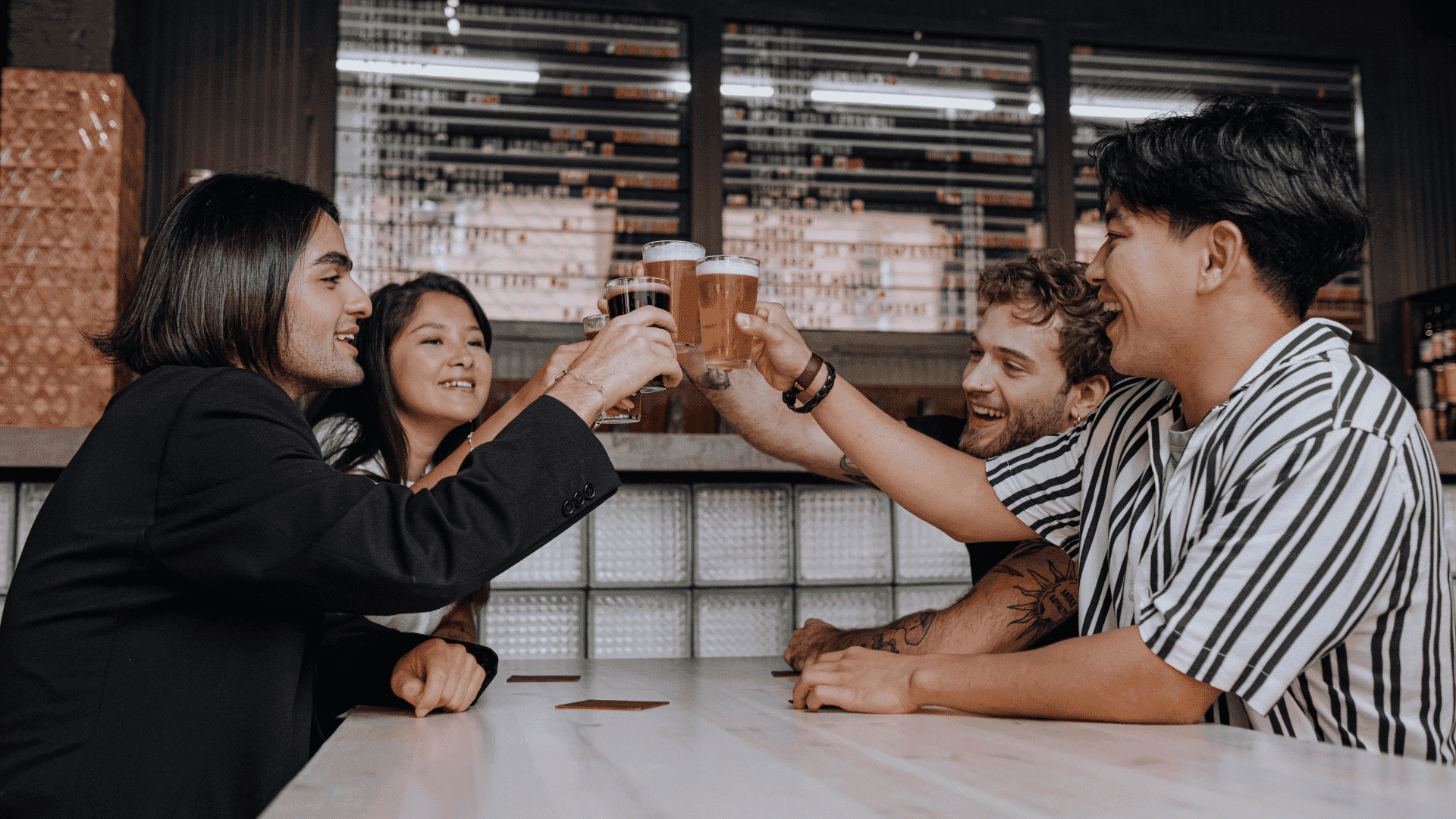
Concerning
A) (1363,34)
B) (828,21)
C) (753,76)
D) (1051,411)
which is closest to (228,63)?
(753,76)

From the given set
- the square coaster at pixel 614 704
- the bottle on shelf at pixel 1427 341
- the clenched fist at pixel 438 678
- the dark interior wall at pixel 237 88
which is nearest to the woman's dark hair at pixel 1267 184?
the square coaster at pixel 614 704

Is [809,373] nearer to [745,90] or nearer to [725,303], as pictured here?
[725,303]

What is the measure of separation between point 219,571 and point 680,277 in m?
0.63

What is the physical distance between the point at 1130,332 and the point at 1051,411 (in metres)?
0.57

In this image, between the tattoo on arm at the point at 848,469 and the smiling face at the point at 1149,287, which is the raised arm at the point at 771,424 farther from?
the smiling face at the point at 1149,287

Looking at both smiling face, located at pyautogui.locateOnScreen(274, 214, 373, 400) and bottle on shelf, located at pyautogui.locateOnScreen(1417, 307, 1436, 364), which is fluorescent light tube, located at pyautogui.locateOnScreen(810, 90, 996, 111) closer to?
bottle on shelf, located at pyautogui.locateOnScreen(1417, 307, 1436, 364)

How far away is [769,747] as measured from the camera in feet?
2.86

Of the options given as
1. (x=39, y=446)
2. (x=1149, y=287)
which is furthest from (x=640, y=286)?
(x=39, y=446)

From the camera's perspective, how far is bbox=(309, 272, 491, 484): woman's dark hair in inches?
81.2

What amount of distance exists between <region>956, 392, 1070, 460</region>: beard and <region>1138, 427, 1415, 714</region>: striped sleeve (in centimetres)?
81

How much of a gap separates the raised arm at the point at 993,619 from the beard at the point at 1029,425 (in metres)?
0.29

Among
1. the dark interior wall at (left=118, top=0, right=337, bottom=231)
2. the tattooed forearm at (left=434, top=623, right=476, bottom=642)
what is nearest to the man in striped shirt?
the tattooed forearm at (left=434, top=623, right=476, bottom=642)

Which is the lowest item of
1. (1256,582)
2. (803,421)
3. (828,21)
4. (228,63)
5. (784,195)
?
(1256,582)

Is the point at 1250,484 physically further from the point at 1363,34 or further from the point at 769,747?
the point at 1363,34
